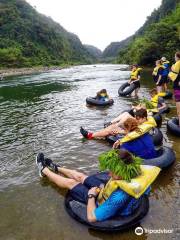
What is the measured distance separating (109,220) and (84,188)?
888 millimetres

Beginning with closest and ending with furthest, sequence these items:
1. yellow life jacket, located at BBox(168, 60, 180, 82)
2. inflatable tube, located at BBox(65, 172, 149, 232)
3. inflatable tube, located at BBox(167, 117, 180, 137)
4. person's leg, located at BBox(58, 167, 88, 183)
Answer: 1. inflatable tube, located at BBox(65, 172, 149, 232)
2. person's leg, located at BBox(58, 167, 88, 183)
3. yellow life jacket, located at BBox(168, 60, 180, 82)
4. inflatable tube, located at BBox(167, 117, 180, 137)

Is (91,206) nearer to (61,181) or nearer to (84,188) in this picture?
(84,188)

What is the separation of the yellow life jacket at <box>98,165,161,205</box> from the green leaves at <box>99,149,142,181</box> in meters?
0.08

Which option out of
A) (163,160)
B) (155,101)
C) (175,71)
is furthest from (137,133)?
(155,101)

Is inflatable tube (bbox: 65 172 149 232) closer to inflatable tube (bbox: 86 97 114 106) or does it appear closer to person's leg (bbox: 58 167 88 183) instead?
person's leg (bbox: 58 167 88 183)

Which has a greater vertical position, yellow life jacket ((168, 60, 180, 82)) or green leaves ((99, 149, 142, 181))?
yellow life jacket ((168, 60, 180, 82))

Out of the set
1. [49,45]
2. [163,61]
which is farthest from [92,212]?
[49,45]

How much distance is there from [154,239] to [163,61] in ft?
41.1

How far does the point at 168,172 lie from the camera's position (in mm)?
7113

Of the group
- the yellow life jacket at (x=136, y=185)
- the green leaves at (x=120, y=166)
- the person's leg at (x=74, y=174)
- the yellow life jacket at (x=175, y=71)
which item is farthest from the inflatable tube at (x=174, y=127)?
the green leaves at (x=120, y=166)

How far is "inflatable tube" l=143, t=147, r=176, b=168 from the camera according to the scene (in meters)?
6.60

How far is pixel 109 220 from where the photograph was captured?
16.4 ft

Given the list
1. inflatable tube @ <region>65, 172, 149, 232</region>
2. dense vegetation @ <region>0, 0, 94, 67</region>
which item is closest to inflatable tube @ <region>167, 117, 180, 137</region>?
inflatable tube @ <region>65, 172, 149, 232</region>

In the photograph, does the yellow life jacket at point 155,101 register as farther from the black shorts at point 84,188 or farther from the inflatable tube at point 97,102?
the black shorts at point 84,188
